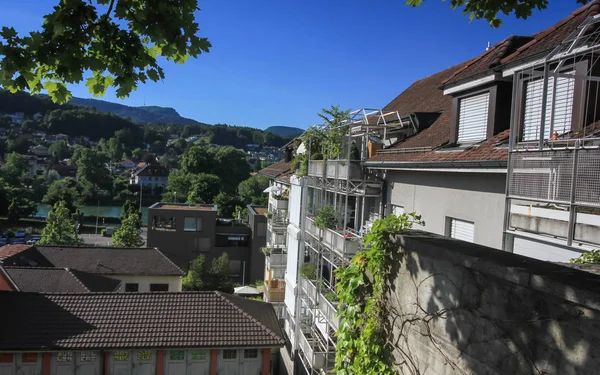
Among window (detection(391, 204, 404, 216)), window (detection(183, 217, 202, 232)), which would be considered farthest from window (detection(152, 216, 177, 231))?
window (detection(391, 204, 404, 216))

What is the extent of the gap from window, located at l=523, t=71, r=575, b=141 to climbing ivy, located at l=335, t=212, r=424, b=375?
4.14m

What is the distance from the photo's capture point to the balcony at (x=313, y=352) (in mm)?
14812

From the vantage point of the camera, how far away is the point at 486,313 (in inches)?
132

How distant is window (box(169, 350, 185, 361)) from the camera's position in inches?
687

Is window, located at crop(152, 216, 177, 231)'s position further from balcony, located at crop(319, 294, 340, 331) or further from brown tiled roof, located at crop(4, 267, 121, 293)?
balcony, located at crop(319, 294, 340, 331)

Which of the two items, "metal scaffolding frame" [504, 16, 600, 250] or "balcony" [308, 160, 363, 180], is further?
"balcony" [308, 160, 363, 180]

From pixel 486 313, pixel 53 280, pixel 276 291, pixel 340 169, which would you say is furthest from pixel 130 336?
pixel 486 313

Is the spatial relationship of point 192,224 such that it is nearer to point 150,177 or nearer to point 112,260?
point 112,260

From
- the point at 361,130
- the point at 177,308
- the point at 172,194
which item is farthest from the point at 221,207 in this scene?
the point at 361,130

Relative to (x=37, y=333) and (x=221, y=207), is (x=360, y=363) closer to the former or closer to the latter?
(x=37, y=333)

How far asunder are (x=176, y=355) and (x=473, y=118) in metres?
14.2

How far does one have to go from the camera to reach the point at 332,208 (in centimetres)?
1565

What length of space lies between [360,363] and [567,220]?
3.46 m

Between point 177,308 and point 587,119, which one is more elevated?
point 587,119
